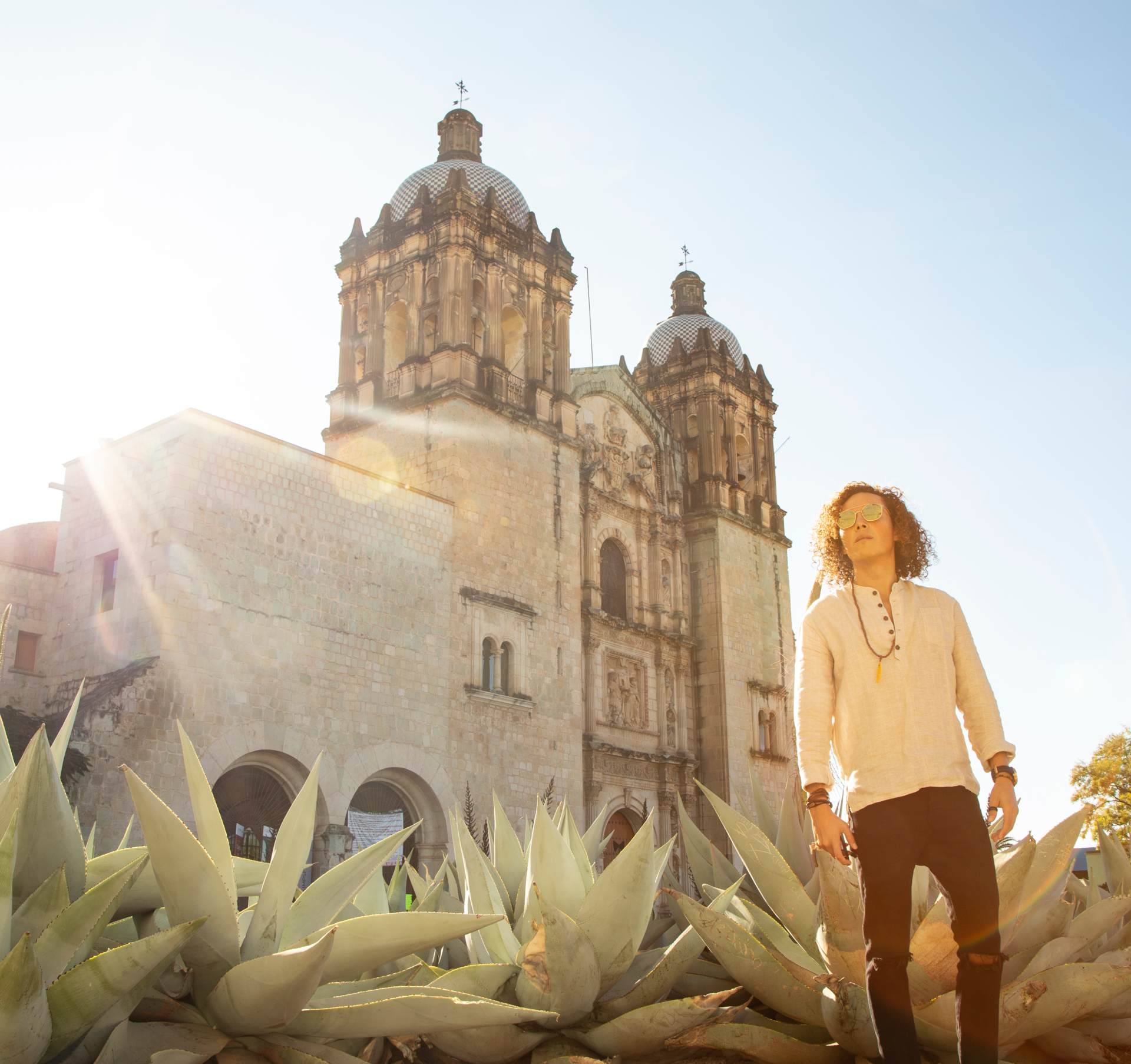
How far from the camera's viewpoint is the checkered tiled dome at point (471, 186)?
22.3 m

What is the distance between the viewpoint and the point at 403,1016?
89.0 inches

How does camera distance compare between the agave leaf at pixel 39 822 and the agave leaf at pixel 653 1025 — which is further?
the agave leaf at pixel 653 1025

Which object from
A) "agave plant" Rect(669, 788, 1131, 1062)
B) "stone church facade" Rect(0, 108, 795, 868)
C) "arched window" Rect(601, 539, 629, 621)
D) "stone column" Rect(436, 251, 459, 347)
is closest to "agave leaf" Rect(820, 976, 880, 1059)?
"agave plant" Rect(669, 788, 1131, 1062)

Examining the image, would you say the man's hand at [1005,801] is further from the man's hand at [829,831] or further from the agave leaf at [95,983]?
the agave leaf at [95,983]

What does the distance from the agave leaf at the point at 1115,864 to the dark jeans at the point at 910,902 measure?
1345mm

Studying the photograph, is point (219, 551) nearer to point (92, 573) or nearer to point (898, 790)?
point (92, 573)

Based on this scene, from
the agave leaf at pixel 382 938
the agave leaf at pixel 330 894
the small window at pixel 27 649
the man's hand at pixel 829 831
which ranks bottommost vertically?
the agave leaf at pixel 382 938

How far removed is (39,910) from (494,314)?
19427 millimetres

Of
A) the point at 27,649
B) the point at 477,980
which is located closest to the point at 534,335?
the point at 27,649

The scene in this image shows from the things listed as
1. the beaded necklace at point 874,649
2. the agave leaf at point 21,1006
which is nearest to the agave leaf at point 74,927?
the agave leaf at point 21,1006

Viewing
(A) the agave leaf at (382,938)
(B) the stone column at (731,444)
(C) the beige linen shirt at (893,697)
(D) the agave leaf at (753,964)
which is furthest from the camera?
(B) the stone column at (731,444)

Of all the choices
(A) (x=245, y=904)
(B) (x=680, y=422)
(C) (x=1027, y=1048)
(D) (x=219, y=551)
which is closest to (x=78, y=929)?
(C) (x=1027, y=1048)

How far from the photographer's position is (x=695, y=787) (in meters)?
23.5

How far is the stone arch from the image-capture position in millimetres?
15586
